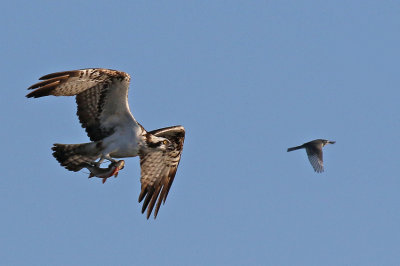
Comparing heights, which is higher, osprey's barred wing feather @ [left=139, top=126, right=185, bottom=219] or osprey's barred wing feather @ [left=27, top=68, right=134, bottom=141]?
osprey's barred wing feather @ [left=27, top=68, right=134, bottom=141]

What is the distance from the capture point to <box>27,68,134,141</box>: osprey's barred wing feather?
1547 cm

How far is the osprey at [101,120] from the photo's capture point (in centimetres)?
1562

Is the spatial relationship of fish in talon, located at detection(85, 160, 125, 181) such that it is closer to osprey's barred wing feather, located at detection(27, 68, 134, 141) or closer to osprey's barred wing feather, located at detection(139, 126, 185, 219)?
osprey's barred wing feather, located at detection(27, 68, 134, 141)

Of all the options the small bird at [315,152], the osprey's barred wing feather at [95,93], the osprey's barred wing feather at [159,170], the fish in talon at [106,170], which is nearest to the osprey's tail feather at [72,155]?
the fish in talon at [106,170]

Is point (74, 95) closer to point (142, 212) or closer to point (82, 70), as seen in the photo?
point (82, 70)

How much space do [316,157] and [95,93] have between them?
7.55m

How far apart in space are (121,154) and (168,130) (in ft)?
4.65

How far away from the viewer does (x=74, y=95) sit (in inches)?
634

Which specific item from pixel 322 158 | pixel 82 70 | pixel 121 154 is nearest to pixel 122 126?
pixel 121 154

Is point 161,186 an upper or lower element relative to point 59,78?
lower

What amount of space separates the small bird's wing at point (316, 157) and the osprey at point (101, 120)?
4.92 metres

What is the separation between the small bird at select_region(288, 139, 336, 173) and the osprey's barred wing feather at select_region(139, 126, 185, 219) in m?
4.38

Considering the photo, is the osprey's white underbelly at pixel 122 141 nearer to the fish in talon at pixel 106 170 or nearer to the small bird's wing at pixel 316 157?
the fish in talon at pixel 106 170

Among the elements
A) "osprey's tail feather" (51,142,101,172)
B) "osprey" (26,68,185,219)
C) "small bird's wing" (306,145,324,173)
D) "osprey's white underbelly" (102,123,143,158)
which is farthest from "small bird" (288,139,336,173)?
"osprey's tail feather" (51,142,101,172)
